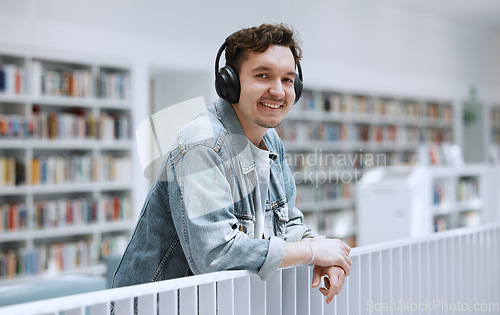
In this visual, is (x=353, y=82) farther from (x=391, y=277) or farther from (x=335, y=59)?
(x=391, y=277)

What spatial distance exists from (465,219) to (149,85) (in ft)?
11.4

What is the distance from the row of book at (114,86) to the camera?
409 centimetres

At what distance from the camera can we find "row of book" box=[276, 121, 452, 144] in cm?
537

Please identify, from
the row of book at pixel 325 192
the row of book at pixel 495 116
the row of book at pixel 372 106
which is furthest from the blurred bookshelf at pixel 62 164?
the row of book at pixel 495 116

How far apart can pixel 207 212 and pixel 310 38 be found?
14.0 feet

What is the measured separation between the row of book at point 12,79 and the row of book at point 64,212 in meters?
0.80

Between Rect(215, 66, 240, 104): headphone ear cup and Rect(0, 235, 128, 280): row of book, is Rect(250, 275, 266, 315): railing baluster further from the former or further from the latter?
Rect(0, 235, 128, 280): row of book

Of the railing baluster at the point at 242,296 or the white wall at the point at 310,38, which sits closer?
the railing baluster at the point at 242,296

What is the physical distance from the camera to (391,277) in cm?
108

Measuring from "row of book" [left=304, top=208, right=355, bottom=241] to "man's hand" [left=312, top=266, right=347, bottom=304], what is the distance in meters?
4.38

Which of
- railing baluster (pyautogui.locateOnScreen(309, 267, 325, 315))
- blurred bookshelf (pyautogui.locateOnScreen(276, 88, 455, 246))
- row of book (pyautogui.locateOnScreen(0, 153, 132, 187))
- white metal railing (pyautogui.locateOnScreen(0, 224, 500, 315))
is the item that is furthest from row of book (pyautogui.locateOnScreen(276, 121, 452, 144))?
railing baluster (pyautogui.locateOnScreen(309, 267, 325, 315))

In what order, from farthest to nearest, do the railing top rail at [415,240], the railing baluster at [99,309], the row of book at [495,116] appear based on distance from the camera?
the row of book at [495,116] < the railing top rail at [415,240] < the railing baluster at [99,309]

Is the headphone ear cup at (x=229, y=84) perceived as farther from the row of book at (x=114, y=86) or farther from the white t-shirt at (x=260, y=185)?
the row of book at (x=114, y=86)

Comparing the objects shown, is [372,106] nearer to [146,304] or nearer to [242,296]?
[242,296]
